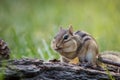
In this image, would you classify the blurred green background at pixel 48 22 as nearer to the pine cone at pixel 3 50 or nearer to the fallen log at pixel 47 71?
the fallen log at pixel 47 71

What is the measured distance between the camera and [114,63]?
6.17 m

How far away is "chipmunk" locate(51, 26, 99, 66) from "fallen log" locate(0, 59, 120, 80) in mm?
359

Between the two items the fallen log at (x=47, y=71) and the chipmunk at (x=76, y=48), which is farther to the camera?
the chipmunk at (x=76, y=48)

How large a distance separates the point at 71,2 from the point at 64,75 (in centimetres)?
999

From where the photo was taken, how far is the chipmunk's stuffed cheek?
626 cm

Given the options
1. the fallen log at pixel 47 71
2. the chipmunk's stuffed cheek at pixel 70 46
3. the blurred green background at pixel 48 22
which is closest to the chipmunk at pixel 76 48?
the chipmunk's stuffed cheek at pixel 70 46

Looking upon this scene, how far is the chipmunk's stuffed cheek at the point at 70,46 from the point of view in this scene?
6.26 metres

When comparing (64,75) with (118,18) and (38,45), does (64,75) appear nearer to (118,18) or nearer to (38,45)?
(38,45)

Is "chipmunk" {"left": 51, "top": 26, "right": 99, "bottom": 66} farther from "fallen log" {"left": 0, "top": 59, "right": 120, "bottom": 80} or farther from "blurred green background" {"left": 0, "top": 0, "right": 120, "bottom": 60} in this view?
"blurred green background" {"left": 0, "top": 0, "right": 120, "bottom": 60}

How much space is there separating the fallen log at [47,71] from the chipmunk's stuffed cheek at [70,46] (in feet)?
1.40

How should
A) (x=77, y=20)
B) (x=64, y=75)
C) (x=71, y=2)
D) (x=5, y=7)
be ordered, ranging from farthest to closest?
(x=71, y=2), (x=5, y=7), (x=77, y=20), (x=64, y=75)

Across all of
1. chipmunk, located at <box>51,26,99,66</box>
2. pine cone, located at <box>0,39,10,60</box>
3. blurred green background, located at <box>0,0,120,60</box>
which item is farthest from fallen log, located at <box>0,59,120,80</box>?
blurred green background, located at <box>0,0,120,60</box>

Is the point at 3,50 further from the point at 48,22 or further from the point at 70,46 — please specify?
the point at 48,22

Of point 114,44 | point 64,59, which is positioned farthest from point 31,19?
point 64,59
